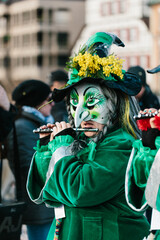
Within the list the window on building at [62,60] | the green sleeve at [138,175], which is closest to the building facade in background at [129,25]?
the window on building at [62,60]

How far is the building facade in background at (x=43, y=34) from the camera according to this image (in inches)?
2635

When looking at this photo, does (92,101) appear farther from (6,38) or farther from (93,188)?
(6,38)

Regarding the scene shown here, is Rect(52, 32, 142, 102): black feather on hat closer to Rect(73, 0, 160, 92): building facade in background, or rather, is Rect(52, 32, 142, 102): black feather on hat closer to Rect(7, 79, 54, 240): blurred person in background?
Rect(7, 79, 54, 240): blurred person in background

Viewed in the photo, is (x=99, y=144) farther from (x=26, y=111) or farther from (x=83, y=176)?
(x=26, y=111)

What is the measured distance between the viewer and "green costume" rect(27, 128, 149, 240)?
318cm

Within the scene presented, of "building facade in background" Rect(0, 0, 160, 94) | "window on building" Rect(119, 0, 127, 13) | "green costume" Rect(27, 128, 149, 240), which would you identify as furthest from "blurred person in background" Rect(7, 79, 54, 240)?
"building facade in background" Rect(0, 0, 160, 94)

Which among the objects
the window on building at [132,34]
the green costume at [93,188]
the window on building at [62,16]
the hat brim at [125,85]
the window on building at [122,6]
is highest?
the window on building at [62,16]

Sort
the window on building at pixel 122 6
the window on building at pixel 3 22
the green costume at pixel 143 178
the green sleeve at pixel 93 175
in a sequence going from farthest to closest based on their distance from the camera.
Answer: the window on building at pixel 3 22
the window on building at pixel 122 6
the green sleeve at pixel 93 175
the green costume at pixel 143 178

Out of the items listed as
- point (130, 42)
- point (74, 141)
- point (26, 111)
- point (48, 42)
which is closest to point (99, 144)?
point (74, 141)

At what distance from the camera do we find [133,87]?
3447 millimetres

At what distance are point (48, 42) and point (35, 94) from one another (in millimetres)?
63099

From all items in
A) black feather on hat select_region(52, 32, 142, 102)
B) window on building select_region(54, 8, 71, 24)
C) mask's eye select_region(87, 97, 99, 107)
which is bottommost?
mask's eye select_region(87, 97, 99, 107)

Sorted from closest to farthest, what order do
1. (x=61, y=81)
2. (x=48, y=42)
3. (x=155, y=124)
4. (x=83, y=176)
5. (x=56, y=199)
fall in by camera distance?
1. (x=155, y=124)
2. (x=83, y=176)
3. (x=56, y=199)
4. (x=61, y=81)
5. (x=48, y=42)

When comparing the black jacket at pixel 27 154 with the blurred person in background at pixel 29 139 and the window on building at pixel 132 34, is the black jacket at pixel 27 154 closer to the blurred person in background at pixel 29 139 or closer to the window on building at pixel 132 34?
the blurred person in background at pixel 29 139
